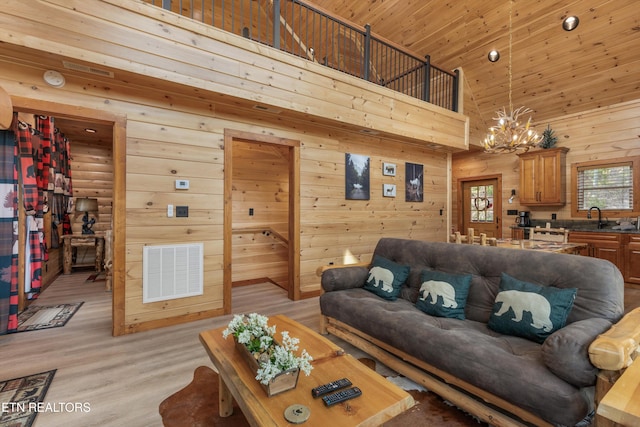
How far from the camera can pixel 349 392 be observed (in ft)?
3.89

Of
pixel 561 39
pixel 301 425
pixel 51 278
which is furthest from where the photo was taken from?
pixel 51 278

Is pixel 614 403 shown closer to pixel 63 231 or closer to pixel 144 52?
pixel 144 52

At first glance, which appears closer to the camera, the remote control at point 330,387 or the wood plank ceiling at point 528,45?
the remote control at point 330,387

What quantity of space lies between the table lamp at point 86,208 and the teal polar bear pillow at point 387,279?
17.7ft

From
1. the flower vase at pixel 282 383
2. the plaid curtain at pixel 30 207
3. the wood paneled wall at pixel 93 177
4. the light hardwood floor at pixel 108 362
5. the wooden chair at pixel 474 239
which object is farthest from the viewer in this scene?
the wood paneled wall at pixel 93 177

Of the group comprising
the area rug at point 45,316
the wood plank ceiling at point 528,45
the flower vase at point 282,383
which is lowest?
the area rug at point 45,316

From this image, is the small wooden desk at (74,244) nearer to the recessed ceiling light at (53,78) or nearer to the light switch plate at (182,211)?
the light switch plate at (182,211)

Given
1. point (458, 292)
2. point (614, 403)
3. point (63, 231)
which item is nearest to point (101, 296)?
point (63, 231)

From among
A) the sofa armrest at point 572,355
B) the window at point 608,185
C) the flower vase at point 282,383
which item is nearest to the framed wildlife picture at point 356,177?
the sofa armrest at point 572,355

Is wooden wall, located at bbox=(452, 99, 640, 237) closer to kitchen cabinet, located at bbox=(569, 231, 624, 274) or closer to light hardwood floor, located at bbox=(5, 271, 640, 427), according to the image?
kitchen cabinet, located at bbox=(569, 231, 624, 274)

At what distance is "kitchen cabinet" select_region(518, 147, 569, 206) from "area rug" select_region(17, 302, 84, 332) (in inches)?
293

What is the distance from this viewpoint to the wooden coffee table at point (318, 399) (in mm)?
1063

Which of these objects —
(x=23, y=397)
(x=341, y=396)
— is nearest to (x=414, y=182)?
(x=341, y=396)

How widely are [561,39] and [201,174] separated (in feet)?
17.8
